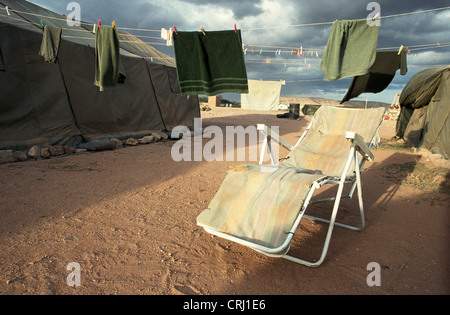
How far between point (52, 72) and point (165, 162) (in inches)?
142

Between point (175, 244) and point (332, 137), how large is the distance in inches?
111

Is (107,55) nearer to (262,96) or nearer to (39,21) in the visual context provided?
(39,21)

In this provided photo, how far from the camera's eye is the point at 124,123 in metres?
8.45

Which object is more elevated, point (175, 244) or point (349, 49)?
point (349, 49)

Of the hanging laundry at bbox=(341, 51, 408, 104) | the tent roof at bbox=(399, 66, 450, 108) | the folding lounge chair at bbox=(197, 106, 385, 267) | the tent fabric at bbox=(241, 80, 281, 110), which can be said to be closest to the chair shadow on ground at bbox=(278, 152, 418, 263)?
the folding lounge chair at bbox=(197, 106, 385, 267)

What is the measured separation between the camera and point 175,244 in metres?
2.66

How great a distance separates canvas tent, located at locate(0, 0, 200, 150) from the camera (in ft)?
19.6

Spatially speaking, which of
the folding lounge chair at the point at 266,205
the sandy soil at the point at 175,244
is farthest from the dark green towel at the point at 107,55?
the folding lounge chair at the point at 266,205

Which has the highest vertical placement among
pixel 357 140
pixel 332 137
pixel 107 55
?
pixel 107 55

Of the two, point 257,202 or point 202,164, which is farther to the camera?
point 202,164

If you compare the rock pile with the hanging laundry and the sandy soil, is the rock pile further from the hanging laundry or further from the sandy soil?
the hanging laundry

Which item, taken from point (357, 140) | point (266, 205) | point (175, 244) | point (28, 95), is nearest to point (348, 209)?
point (357, 140)

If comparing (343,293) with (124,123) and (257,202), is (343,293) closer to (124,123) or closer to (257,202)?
(257,202)
